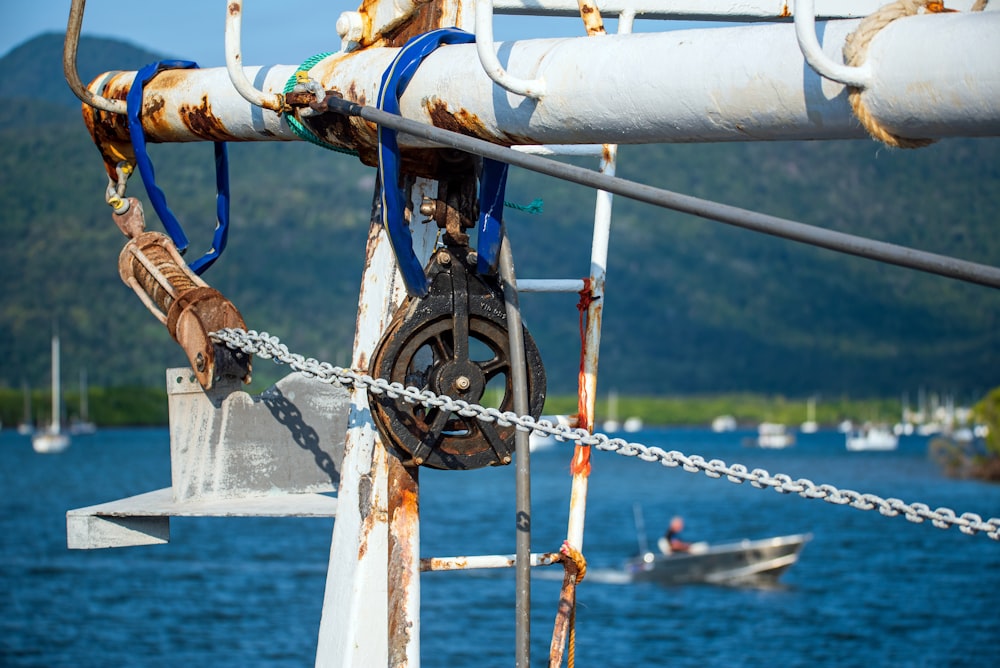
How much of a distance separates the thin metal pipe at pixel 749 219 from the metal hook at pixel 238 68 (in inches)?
34.6

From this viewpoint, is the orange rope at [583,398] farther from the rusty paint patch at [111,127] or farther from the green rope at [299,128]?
the rusty paint patch at [111,127]

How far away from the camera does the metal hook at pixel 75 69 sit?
462 cm

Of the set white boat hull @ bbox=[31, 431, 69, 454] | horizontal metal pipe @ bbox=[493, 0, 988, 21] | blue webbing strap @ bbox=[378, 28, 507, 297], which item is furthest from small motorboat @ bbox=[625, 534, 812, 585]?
white boat hull @ bbox=[31, 431, 69, 454]

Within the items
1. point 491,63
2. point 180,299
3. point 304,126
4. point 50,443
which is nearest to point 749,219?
point 491,63

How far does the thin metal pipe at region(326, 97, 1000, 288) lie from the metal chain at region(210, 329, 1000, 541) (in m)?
0.49

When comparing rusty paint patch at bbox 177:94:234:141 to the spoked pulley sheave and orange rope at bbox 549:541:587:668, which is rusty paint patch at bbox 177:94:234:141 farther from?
orange rope at bbox 549:541:587:668

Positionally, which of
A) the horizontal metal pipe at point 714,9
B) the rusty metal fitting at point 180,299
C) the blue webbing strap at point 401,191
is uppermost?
the horizontal metal pipe at point 714,9

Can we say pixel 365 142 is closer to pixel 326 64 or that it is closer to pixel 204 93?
pixel 326 64

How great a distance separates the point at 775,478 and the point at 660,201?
83 centimetres

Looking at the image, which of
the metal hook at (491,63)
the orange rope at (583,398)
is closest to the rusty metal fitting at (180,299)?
the orange rope at (583,398)

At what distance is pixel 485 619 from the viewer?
171ft

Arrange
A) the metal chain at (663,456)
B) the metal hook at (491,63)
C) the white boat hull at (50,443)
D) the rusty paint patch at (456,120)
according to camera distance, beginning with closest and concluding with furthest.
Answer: the metal chain at (663,456) < the metal hook at (491,63) < the rusty paint patch at (456,120) < the white boat hull at (50,443)

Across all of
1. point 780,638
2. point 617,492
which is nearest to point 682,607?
point 780,638

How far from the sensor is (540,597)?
189 ft
